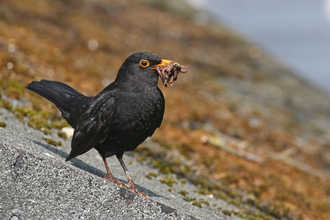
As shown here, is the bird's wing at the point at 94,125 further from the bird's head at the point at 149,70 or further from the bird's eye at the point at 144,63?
the bird's eye at the point at 144,63

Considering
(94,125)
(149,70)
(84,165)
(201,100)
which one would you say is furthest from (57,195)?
(201,100)

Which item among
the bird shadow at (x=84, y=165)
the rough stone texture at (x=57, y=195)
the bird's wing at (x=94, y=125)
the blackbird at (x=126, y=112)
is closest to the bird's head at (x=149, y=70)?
the blackbird at (x=126, y=112)

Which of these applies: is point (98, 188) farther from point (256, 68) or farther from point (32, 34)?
point (256, 68)

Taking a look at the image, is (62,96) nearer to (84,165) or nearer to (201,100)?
(84,165)

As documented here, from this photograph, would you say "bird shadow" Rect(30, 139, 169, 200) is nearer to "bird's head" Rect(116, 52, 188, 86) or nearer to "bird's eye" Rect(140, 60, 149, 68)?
"bird's head" Rect(116, 52, 188, 86)

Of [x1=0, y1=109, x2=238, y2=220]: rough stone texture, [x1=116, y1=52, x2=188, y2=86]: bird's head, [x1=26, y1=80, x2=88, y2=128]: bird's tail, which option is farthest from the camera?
[x1=26, y1=80, x2=88, y2=128]: bird's tail

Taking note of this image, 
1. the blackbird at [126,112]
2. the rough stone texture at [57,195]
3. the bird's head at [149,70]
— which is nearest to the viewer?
the rough stone texture at [57,195]

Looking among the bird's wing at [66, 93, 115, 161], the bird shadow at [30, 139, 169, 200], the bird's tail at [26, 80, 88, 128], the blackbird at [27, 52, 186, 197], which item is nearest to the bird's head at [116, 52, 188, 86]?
the blackbird at [27, 52, 186, 197]
